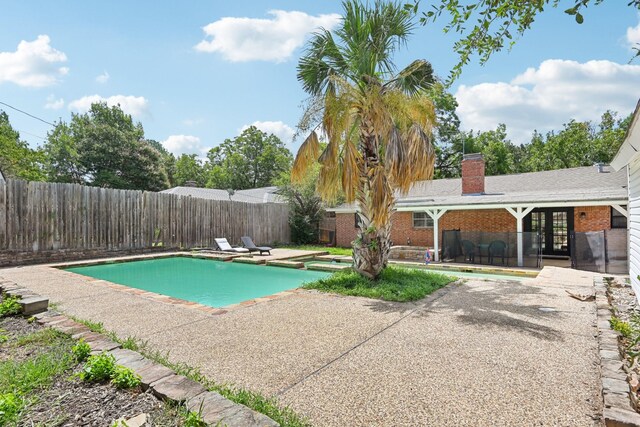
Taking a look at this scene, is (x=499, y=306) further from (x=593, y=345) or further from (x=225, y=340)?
(x=225, y=340)

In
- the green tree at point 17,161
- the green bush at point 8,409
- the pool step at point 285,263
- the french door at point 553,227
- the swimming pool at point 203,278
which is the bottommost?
the swimming pool at point 203,278

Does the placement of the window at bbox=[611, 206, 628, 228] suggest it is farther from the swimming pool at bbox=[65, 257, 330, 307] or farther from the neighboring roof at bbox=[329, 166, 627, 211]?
the swimming pool at bbox=[65, 257, 330, 307]

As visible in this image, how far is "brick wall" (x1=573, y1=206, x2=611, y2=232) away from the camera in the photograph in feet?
40.0

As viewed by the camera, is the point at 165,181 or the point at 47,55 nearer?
the point at 47,55

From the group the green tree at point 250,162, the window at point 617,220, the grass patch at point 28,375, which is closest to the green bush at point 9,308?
the grass patch at point 28,375

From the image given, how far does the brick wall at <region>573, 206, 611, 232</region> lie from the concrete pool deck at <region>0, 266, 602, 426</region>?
7985 mm

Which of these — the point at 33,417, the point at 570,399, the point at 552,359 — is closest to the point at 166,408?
the point at 33,417

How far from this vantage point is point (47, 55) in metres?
15.3

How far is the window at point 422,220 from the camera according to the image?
52.3 feet

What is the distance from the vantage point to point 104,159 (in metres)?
28.8

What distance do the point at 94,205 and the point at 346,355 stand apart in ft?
42.9

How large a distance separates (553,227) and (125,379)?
15.8m

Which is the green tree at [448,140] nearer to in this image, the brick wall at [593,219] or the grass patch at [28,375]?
the brick wall at [593,219]

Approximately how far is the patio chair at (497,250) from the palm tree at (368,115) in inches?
249
